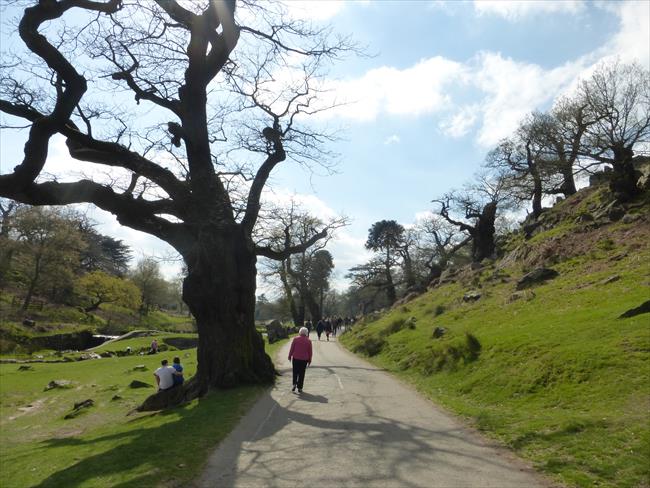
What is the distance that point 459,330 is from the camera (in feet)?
62.2

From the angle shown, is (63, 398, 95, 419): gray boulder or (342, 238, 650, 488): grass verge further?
(63, 398, 95, 419): gray boulder

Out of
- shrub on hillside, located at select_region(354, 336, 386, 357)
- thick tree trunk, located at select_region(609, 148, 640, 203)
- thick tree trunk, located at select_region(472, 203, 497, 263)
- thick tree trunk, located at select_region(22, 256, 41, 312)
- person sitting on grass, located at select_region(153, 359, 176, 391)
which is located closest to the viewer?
person sitting on grass, located at select_region(153, 359, 176, 391)

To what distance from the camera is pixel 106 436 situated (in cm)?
1047

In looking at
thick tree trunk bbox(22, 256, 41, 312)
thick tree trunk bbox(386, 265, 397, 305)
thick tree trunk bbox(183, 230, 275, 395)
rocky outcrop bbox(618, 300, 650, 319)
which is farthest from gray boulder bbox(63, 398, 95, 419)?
thick tree trunk bbox(386, 265, 397, 305)

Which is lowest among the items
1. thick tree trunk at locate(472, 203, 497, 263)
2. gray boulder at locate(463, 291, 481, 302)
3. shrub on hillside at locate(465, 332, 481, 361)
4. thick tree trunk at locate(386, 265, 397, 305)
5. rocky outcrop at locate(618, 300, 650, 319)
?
shrub on hillside at locate(465, 332, 481, 361)

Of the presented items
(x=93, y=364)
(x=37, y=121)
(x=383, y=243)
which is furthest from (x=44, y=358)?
(x=383, y=243)

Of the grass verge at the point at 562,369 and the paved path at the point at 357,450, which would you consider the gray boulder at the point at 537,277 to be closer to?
the grass verge at the point at 562,369

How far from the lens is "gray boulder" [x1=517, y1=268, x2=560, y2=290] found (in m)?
21.8

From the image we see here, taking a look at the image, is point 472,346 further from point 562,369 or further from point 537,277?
point 537,277

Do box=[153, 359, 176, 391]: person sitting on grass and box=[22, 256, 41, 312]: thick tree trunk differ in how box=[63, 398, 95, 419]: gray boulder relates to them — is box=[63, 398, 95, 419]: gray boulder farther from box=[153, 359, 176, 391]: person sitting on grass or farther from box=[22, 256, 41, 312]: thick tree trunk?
box=[22, 256, 41, 312]: thick tree trunk

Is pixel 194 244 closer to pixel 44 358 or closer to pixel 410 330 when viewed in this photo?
pixel 410 330

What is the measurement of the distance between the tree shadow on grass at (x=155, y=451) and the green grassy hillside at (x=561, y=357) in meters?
4.64

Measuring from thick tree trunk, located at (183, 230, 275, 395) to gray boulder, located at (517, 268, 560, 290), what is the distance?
13.4 m

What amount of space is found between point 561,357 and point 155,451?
337 inches
